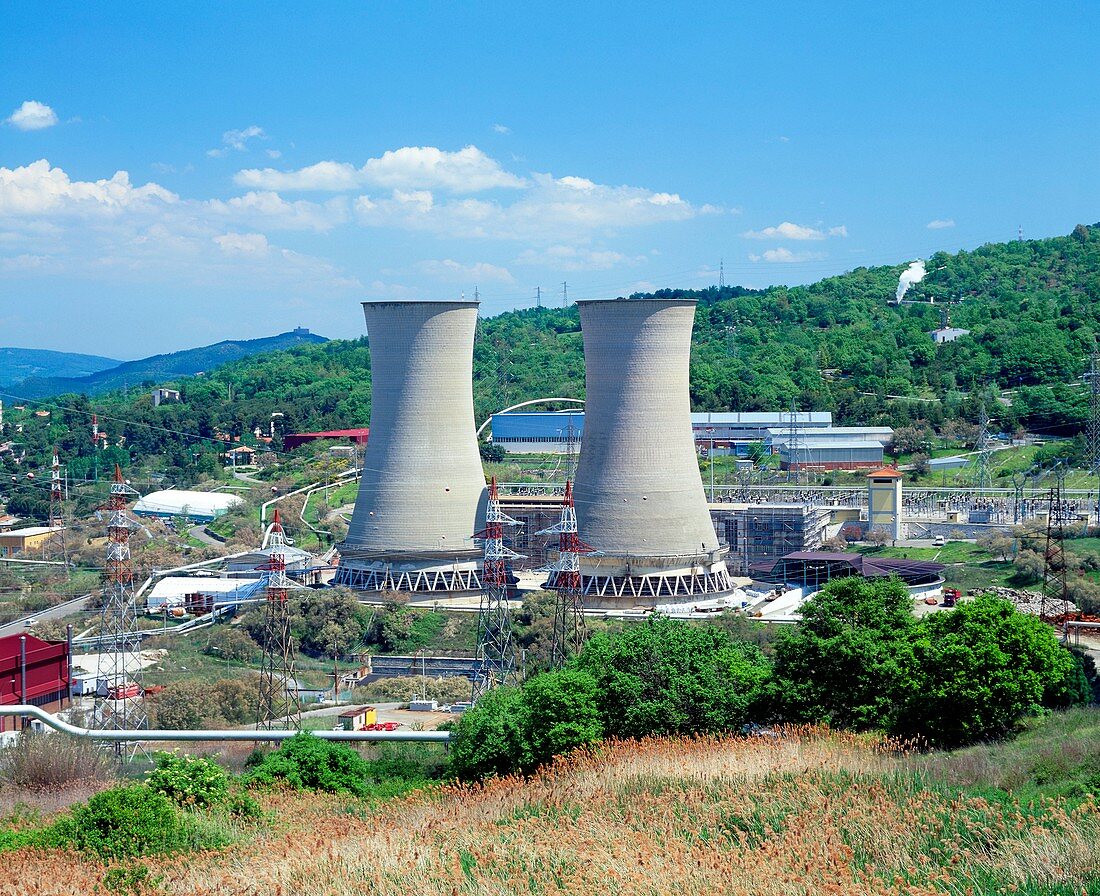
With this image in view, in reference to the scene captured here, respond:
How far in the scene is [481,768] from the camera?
34.9ft

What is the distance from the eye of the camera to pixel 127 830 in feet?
26.6

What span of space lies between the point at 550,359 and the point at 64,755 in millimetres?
61299

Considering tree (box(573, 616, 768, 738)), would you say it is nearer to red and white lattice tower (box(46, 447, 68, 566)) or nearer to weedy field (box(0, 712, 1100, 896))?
weedy field (box(0, 712, 1100, 896))

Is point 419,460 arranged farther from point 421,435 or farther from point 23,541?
point 23,541

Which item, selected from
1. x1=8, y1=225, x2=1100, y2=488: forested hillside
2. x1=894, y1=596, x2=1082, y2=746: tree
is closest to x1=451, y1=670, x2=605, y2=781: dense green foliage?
x1=894, y1=596, x2=1082, y2=746: tree

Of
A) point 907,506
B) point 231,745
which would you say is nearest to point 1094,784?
point 231,745

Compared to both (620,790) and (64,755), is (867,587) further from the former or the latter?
(64,755)

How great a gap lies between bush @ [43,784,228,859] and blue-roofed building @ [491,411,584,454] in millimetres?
42286

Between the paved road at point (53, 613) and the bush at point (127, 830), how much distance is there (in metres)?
21.1

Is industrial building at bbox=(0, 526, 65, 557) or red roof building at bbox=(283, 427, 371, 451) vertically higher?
red roof building at bbox=(283, 427, 371, 451)

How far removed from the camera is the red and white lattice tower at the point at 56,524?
38.5m

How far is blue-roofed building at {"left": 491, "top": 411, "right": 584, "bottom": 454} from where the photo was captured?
5122cm

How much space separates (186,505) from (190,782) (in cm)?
3704

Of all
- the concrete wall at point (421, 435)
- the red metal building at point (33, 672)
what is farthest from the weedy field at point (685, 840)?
the concrete wall at point (421, 435)
